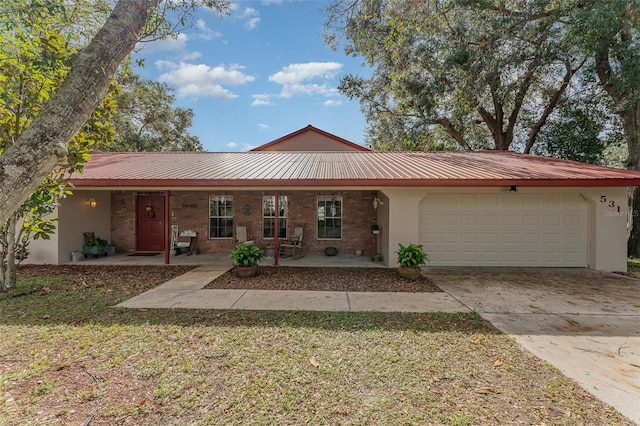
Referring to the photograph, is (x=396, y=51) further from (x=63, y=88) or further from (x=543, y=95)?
(x=63, y=88)

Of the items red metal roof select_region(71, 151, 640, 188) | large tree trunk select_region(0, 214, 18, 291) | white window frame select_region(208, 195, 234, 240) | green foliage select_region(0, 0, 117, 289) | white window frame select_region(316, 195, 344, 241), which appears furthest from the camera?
white window frame select_region(208, 195, 234, 240)

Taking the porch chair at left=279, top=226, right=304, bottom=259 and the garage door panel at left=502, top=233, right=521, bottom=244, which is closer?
the garage door panel at left=502, top=233, right=521, bottom=244

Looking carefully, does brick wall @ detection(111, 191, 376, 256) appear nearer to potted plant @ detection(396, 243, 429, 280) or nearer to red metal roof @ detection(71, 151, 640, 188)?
red metal roof @ detection(71, 151, 640, 188)

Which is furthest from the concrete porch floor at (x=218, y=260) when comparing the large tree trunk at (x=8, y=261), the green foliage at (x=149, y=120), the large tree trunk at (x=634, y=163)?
the green foliage at (x=149, y=120)

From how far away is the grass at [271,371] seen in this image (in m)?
2.44

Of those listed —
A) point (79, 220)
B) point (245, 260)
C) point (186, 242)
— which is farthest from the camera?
point (186, 242)

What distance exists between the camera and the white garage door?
323 inches

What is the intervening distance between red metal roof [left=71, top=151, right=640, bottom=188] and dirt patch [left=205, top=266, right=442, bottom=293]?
227 cm

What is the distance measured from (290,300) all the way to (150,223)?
7958 millimetres

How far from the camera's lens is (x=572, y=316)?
4.69 m

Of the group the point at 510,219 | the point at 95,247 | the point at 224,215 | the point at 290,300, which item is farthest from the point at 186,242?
the point at 510,219

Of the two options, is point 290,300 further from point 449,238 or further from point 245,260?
point 449,238

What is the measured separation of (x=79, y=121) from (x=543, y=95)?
19055 mm

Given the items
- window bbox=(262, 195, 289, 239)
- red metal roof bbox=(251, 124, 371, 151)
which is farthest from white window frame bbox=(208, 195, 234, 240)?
red metal roof bbox=(251, 124, 371, 151)
